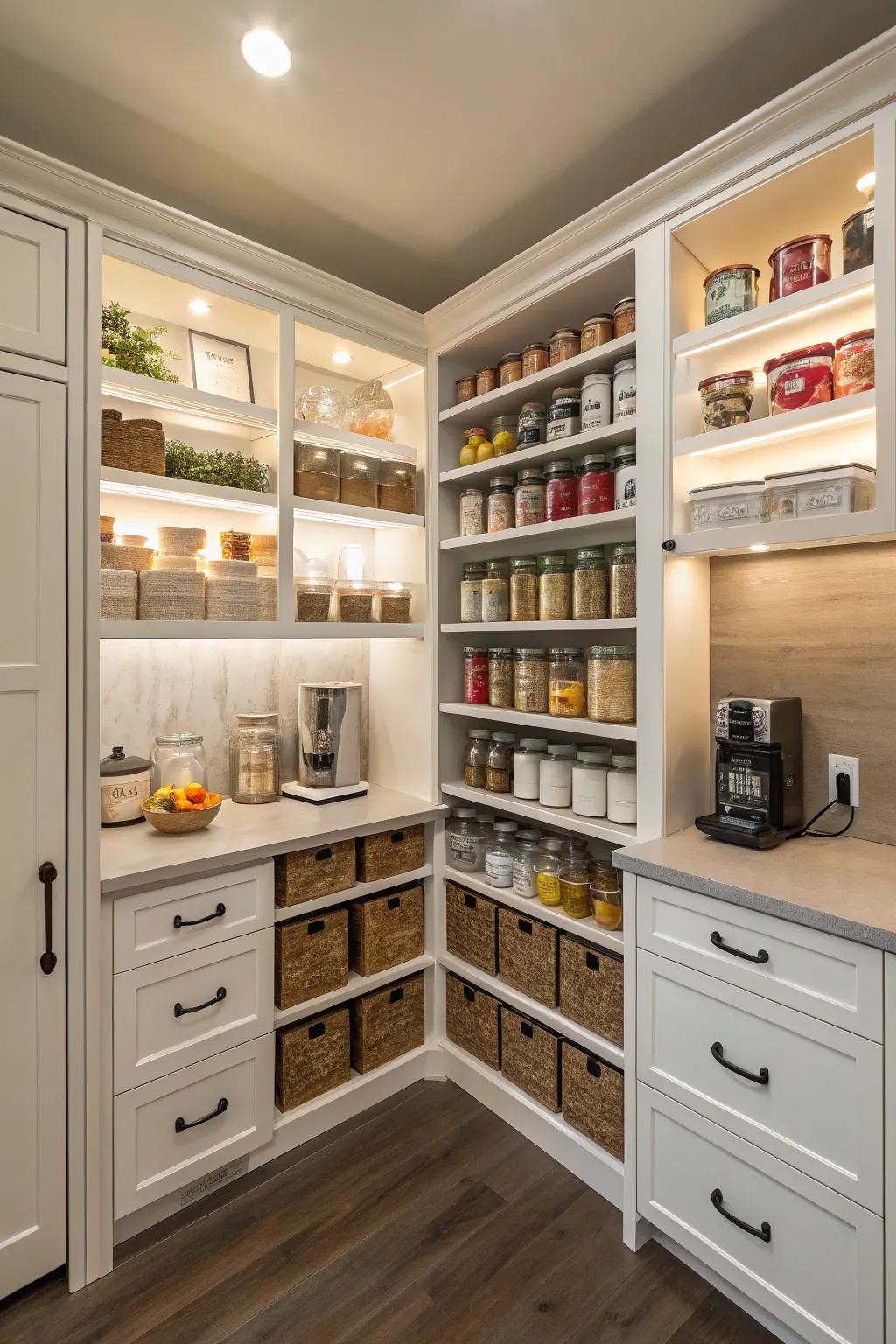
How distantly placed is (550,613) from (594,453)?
1.62 ft

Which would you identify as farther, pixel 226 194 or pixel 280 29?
pixel 226 194

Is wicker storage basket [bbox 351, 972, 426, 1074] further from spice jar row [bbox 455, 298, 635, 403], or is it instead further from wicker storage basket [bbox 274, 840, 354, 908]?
spice jar row [bbox 455, 298, 635, 403]

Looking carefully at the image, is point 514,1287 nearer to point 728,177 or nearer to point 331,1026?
point 331,1026

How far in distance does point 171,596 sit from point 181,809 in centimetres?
60

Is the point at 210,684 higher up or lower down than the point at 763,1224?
higher up

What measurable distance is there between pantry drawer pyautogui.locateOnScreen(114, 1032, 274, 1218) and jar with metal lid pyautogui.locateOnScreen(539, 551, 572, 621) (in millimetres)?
1490

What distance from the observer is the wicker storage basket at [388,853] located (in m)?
2.24

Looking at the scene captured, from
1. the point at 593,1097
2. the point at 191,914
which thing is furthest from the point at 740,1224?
the point at 191,914

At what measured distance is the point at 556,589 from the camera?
2107 mm

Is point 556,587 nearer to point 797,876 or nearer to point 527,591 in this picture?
point 527,591

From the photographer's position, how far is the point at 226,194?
6.61 ft

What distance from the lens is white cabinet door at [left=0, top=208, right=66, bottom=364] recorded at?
1504mm

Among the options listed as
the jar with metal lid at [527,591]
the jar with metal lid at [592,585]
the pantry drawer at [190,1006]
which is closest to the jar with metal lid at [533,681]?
the jar with metal lid at [527,591]

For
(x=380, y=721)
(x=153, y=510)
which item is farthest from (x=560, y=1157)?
(x=153, y=510)
